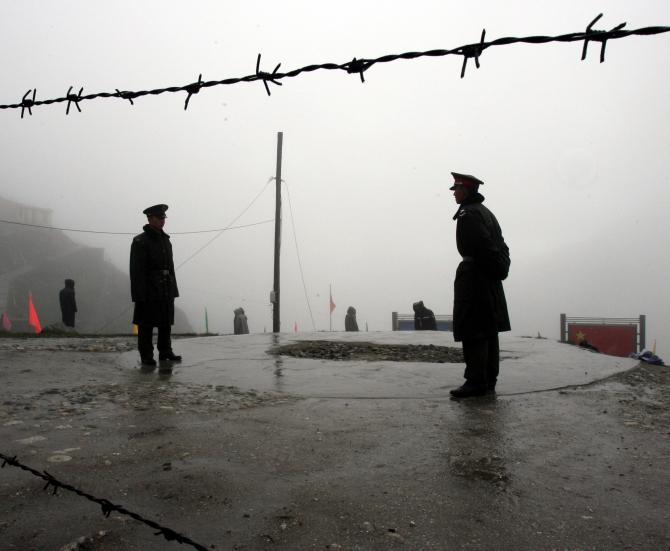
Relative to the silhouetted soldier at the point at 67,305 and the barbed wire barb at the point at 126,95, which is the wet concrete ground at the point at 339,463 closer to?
the barbed wire barb at the point at 126,95

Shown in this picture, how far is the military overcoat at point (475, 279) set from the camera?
14.5ft

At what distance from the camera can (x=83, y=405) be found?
3.96 m

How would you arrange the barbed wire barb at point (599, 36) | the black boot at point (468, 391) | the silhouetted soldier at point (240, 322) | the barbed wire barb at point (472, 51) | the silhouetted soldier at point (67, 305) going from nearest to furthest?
1. the barbed wire barb at point (599, 36)
2. the barbed wire barb at point (472, 51)
3. the black boot at point (468, 391)
4. the silhouetted soldier at point (67, 305)
5. the silhouetted soldier at point (240, 322)

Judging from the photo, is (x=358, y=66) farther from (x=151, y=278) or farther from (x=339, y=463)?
(x=151, y=278)

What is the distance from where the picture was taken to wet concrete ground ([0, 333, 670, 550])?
192 centimetres

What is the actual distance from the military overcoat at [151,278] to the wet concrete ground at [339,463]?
5.08 ft

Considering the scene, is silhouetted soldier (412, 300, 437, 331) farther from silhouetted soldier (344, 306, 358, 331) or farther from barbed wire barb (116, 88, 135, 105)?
barbed wire barb (116, 88, 135, 105)

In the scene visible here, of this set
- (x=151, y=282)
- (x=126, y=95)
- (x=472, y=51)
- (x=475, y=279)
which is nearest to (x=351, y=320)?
(x=151, y=282)

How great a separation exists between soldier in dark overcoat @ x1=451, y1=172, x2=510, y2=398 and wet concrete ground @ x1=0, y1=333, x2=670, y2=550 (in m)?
0.32

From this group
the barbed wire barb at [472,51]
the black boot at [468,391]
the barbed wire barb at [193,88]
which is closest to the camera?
the barbed wire barb at [472,51]

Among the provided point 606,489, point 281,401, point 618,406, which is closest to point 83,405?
point 281,401

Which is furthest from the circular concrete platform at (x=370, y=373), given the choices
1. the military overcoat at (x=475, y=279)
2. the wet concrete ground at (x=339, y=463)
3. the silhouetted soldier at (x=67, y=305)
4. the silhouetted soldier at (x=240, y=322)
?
the silhouetted soldier at (x=240, y=322)

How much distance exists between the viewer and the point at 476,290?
4.46m

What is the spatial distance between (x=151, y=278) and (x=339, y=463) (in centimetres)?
466
